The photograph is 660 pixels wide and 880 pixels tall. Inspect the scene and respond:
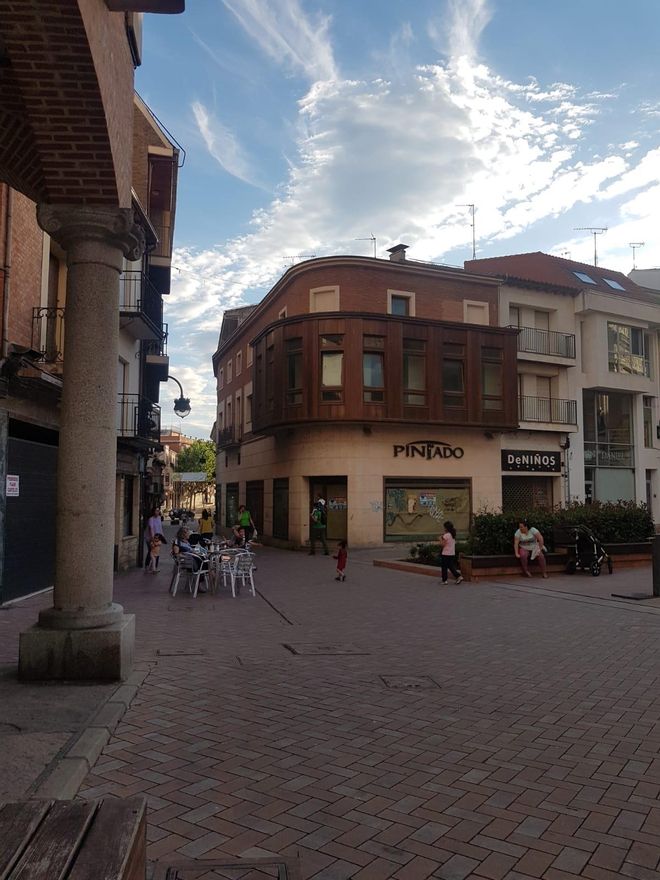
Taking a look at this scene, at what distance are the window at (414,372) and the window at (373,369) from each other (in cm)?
98

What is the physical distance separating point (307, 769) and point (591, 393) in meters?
32.1

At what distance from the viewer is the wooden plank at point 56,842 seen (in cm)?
199

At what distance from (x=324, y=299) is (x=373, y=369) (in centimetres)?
362

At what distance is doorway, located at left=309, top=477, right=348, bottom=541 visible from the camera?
1029 inches

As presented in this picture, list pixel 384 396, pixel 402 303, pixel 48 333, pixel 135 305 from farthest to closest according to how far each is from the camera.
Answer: pixel 402 303, pixel 384 396, pixel 135 305, pixel 48 333

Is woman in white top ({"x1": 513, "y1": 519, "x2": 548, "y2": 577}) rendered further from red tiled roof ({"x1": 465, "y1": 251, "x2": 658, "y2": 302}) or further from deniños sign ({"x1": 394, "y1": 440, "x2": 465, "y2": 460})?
red tiled roof ({"x1": 465, "y1": 251, "x2": 658, "y2": 302})

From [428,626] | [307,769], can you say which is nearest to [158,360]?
[428,626]

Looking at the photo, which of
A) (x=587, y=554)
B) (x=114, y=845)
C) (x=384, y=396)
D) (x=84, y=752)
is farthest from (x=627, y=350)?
(x=114, y=845)

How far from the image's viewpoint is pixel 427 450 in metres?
27.2

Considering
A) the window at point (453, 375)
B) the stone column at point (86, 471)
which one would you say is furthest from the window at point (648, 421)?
the stone column at point (86, 471)

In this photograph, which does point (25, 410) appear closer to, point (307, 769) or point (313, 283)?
point (307, 769)

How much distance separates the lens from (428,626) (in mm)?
9742

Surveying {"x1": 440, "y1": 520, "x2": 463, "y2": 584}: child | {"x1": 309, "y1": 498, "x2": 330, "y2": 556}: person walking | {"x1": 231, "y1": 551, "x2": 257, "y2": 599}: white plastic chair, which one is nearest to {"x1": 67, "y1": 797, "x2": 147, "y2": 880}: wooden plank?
{"x1": 231, "y1": 551, "x2": 257, "y2": 599}: white plastic chair

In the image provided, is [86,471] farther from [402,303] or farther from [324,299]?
[402,303]
